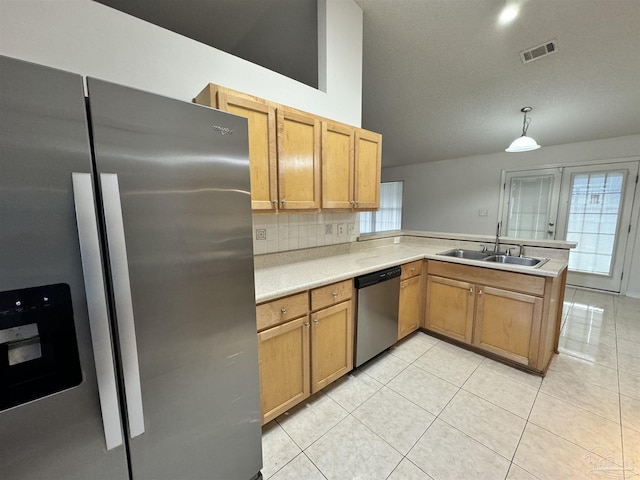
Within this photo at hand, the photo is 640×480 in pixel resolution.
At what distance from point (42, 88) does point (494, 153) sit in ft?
19.8

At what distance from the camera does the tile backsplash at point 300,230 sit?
2002mm

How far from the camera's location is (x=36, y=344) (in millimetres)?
688

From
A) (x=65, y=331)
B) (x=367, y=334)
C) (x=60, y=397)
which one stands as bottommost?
(x=367, y=334)

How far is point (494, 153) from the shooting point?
4832mm

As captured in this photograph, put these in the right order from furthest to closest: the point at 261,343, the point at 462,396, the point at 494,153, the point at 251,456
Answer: the point at 494,153, the point at 462,396, the point at 261,343, the point at 251,456

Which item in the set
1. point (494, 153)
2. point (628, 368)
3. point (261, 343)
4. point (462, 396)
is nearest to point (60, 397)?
point (261, 343)

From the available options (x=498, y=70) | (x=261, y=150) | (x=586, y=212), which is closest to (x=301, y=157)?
(x=261, y=150)

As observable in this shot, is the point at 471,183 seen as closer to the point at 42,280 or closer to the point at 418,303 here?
the point at 418,303

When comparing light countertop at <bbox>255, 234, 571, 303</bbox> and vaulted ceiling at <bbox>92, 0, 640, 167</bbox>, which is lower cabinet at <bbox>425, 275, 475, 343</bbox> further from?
vaulted ceiling at <bbox>92, 0, 640, 167</bbox>

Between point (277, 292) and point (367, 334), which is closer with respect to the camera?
point (277, 292)

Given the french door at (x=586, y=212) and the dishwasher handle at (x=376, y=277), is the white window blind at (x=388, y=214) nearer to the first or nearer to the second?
the french door at (x=586, y=212)

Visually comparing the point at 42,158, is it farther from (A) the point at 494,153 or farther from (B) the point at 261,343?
(A) the point at 494,153

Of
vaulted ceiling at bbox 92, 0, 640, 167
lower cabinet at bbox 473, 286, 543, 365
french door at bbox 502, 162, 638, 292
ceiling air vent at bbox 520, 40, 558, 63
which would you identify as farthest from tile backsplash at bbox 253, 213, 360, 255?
french door at bbox 502, 162, 638, 292

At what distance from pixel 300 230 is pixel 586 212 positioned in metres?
4.83
